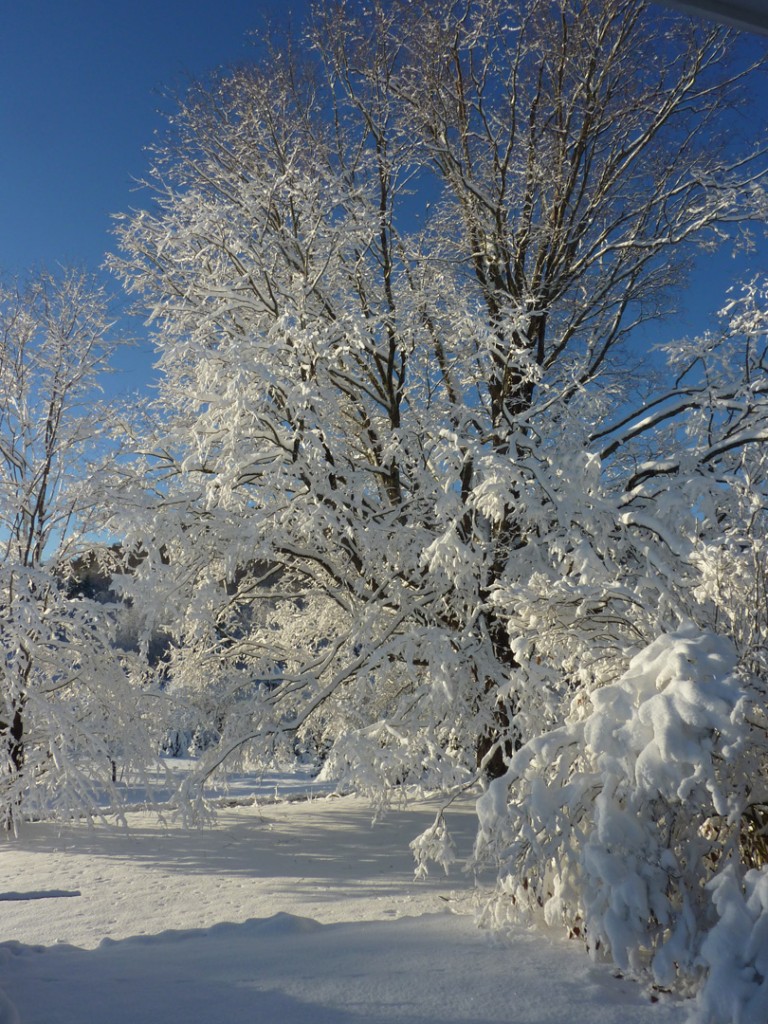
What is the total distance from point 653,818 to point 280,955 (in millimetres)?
1786

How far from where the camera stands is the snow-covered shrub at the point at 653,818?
328 cm

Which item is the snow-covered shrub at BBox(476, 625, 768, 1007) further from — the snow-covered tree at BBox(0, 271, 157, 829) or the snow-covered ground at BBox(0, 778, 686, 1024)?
the snow-covered tree at BBox(0, 271, 157, 829)

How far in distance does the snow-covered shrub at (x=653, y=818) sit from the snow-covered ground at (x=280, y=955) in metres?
0.22

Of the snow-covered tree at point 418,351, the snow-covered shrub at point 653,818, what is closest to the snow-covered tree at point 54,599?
the snow-covered tree at point 418,351

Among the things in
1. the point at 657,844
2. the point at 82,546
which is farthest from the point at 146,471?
the point at 657,844

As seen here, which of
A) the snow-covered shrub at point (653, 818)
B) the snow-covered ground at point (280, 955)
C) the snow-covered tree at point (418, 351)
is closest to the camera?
the snow-covered ground at point (280, 955)

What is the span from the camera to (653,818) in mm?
3539

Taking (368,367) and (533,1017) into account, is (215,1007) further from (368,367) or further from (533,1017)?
(368,367)

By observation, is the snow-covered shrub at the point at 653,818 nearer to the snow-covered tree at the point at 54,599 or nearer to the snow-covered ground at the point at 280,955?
the snow-covered ground at the point at 280,955

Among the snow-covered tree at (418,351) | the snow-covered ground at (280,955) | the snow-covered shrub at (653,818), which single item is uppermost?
the snow-covered tree at (418,351)

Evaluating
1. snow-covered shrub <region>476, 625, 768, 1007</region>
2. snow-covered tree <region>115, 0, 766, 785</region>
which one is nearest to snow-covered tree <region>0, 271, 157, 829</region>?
snow-covered tree <region>115, 0, 766, 785</region>

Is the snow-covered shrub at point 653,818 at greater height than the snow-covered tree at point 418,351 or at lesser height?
lesser

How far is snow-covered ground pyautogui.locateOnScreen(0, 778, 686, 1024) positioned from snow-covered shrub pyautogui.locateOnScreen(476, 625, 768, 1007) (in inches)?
8.7

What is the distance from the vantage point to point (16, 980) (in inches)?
136
